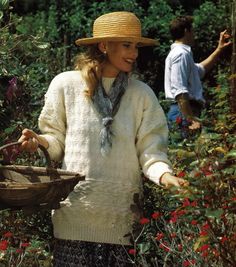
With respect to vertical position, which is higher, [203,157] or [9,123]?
[203,157]

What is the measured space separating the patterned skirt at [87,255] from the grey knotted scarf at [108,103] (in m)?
0.42

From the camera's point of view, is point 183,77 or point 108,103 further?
point 183,77

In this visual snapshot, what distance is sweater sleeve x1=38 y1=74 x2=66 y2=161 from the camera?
4.37 m

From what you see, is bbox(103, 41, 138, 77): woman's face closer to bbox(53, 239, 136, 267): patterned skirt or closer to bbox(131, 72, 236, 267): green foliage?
bbox(131, 72, 236, 267): green foliage

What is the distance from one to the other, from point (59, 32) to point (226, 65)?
224cm

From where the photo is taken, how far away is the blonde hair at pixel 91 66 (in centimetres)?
436

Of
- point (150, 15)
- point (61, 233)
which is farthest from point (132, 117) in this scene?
point (150, 15)

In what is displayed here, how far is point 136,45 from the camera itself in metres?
4.43

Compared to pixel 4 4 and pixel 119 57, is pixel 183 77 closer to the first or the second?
pixel 4 4

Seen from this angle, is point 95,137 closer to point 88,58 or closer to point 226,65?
point 88,58

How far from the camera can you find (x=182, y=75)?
7766 millimetres

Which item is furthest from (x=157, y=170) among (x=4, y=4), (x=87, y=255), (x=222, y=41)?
(x=222, y=41)

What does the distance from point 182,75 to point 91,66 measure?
11.3ft

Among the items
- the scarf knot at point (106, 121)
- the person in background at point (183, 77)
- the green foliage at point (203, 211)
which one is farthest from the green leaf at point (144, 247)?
the person in background at point (183, 77)
